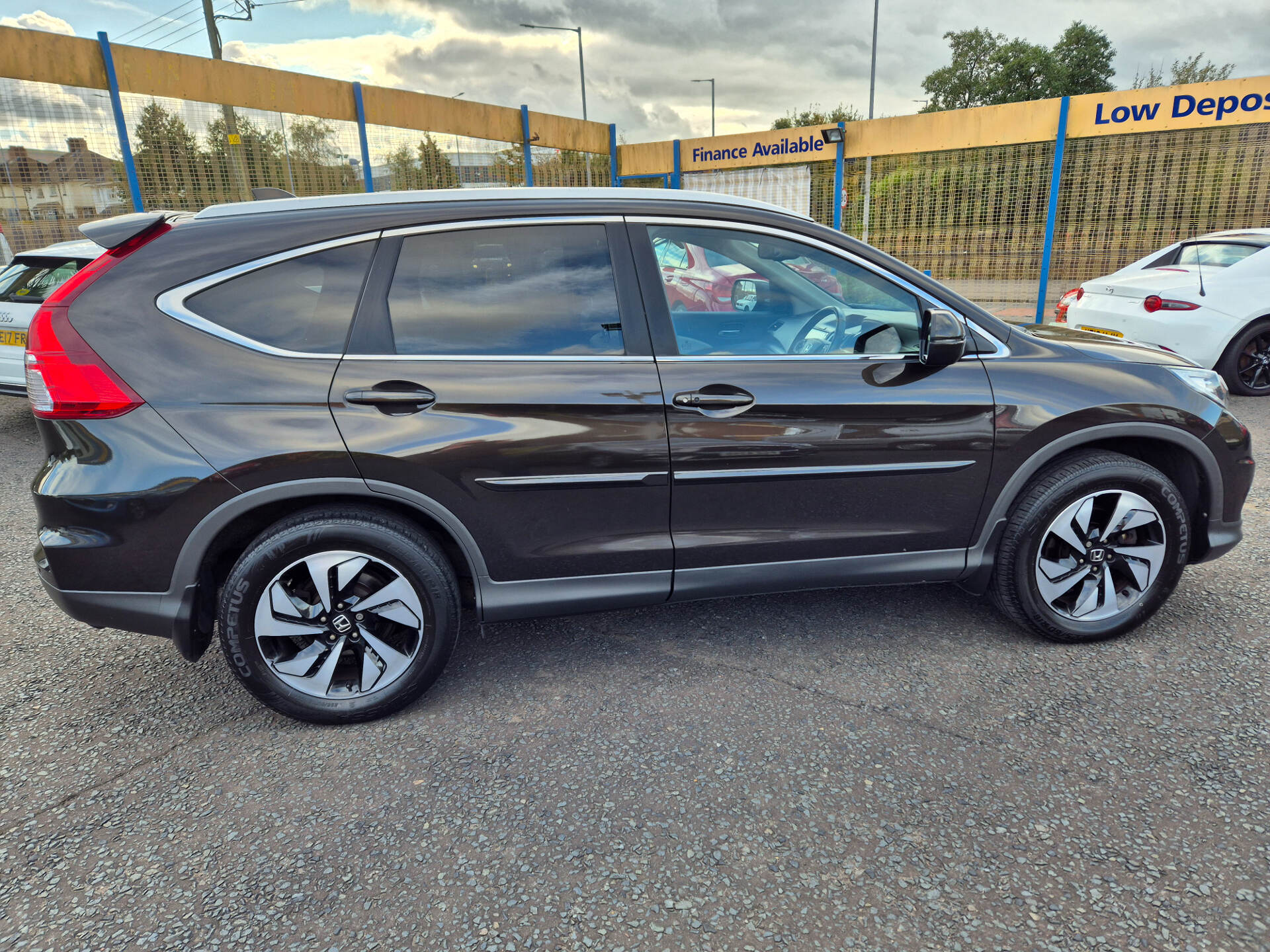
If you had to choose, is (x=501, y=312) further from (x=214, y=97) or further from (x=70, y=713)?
(x=214, y=97)

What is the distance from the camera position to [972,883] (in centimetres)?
199

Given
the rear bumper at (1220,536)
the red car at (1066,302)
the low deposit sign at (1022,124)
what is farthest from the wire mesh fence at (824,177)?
the rear bumper at (1220,536)

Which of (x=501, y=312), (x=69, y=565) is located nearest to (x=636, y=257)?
(x=501, y=312)

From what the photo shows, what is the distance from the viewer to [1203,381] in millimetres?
3186

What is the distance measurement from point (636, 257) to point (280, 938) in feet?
7.31

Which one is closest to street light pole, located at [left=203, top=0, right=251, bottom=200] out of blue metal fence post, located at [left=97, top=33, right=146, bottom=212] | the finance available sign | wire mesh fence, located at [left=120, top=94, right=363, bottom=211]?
wire mesh fence, located at [left=120, top=94, right=363, bottom=211]

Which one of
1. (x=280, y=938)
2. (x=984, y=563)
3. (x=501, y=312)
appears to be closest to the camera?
(x=280, y=938)

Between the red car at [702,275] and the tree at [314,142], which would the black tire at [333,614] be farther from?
the tree at [314,142]

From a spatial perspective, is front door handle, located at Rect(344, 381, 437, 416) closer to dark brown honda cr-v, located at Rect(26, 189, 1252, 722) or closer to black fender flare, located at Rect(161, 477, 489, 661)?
dark brown honda cr-v, located at Rect(26, 189, 1252, 722)

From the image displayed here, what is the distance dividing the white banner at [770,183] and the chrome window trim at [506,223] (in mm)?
10899

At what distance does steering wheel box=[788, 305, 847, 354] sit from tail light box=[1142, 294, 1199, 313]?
5.57 m

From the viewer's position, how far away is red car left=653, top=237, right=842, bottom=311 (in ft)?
9.21

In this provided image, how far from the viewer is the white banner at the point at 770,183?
13.4 metres

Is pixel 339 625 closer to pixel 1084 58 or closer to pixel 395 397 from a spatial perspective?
pixel 395 397
